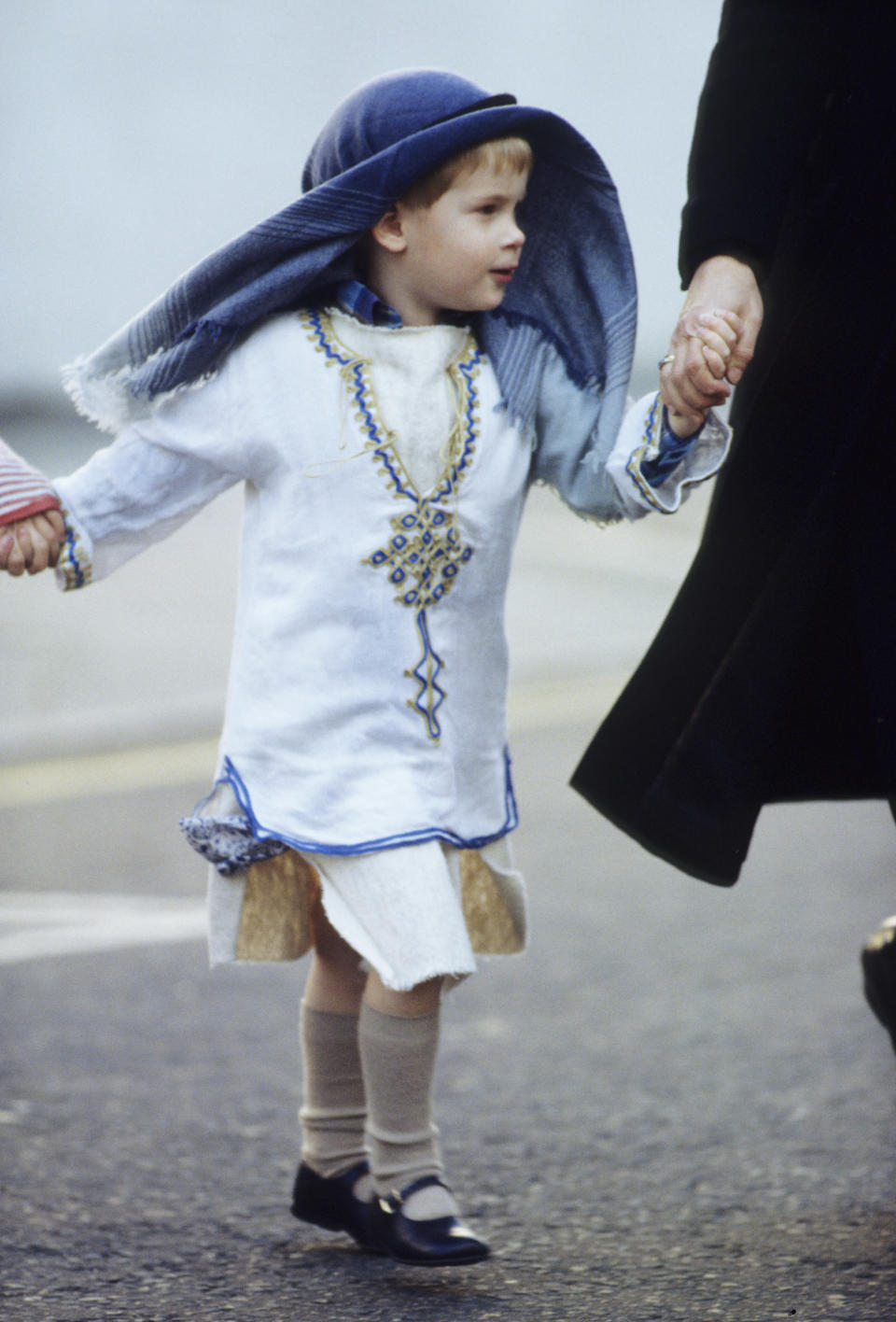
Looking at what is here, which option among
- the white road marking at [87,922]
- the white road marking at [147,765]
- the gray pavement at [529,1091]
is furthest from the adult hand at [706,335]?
the white road marking at [147,765]

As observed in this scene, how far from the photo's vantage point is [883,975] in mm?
2873

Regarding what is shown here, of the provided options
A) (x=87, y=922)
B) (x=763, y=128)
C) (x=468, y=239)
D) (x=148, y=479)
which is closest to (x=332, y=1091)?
(x=148, y=479)

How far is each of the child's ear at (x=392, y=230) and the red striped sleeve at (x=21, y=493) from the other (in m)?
0.53

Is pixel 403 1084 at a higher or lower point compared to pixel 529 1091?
higher

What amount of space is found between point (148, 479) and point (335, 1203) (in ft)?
3.34

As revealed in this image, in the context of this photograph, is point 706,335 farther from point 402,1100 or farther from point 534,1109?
point 534,1109

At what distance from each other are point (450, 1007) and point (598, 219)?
2.07 meters

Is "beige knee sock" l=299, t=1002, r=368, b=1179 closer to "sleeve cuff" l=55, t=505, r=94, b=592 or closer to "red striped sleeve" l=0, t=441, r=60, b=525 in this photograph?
"sleeve cuff" l=55, t=505, r=94, b=592

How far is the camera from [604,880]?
5.50 meters

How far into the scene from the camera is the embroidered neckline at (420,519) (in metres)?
2.62

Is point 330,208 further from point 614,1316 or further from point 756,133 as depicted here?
point 614,1316

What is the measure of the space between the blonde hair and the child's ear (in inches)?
0.8

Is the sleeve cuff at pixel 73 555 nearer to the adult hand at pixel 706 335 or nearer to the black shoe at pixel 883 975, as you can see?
the adult hand at pixel 706 335

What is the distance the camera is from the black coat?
7.78 ft
